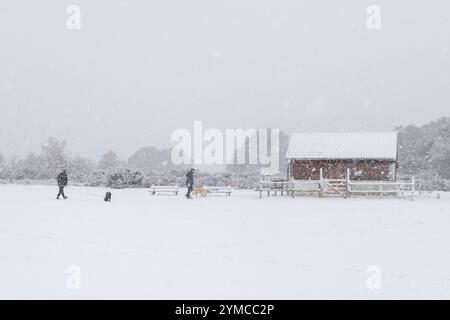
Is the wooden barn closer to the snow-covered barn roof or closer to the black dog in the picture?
the snow-covered barn roof

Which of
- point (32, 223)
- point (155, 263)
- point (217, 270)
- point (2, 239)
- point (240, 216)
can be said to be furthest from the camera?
point (240, 216)

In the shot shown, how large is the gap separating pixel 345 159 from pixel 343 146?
1522 mm

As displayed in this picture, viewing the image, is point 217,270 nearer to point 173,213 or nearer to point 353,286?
point 353,286

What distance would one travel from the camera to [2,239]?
11.2m

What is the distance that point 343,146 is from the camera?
116 ft

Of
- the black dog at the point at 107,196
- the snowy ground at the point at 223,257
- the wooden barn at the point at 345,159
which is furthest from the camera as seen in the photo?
the wooden barn at the point at 345,159

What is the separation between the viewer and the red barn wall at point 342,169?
33.8m

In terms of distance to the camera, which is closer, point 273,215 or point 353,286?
point 353,286

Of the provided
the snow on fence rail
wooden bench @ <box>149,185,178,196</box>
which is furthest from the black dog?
the snow on fence rail

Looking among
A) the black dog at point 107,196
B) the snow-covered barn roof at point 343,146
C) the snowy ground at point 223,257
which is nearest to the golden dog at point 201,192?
the black dog at point 107,196

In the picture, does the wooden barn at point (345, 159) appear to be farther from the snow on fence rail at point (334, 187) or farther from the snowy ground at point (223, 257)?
the snowy ground at point (223, 257)

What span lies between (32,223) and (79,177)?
127 ft

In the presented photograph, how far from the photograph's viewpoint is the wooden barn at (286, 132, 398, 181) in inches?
1330
